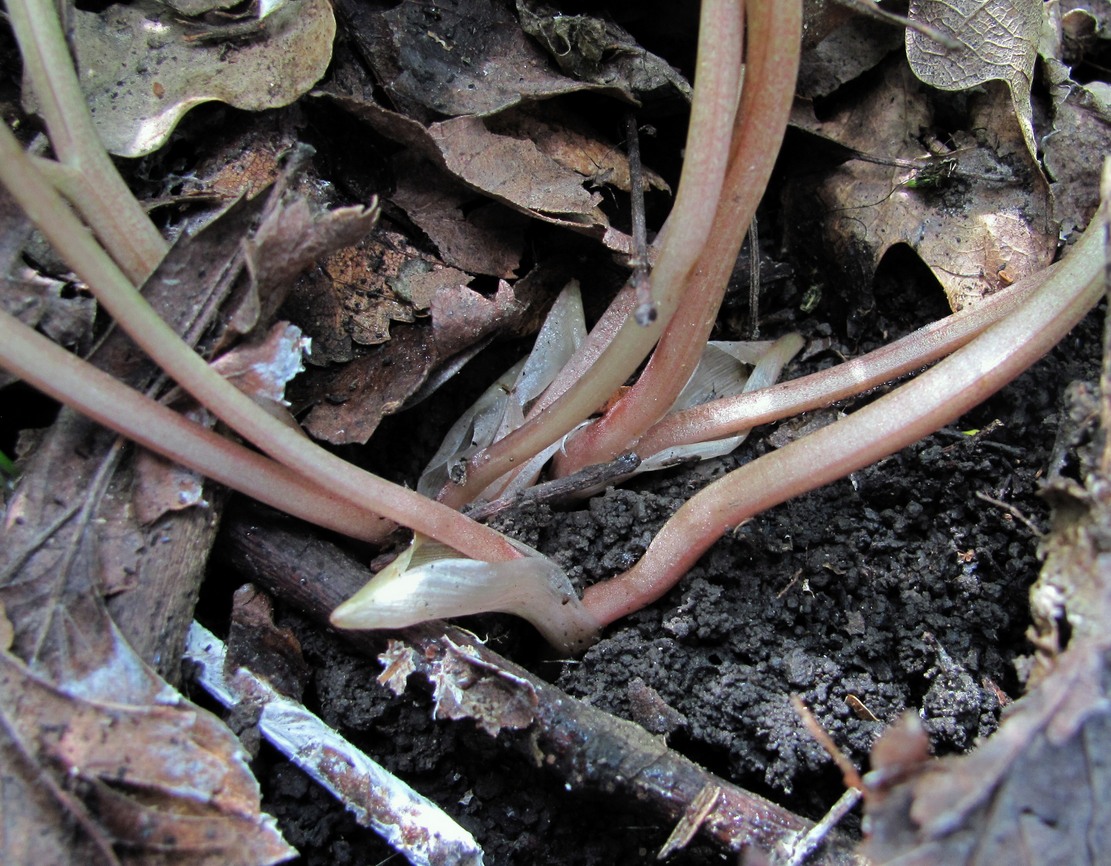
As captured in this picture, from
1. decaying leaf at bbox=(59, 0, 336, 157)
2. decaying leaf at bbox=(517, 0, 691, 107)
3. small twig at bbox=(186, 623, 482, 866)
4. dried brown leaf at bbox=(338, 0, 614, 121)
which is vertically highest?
decaying leaf at bbox=(517, 0, 691, 107)

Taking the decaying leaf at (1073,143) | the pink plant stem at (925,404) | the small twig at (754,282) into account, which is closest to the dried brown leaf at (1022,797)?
the pink plant stem at (925,404)

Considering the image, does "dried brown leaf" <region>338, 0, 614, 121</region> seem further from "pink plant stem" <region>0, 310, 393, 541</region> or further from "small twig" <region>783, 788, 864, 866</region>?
"small twig" <region>783, 788, 864, 866</region>

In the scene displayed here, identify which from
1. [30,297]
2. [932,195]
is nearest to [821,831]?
[932,195]

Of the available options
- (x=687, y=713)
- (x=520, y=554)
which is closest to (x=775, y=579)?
(x=687, y=713)

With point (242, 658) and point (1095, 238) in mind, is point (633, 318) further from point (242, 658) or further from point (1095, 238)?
Result: point (242, 658)

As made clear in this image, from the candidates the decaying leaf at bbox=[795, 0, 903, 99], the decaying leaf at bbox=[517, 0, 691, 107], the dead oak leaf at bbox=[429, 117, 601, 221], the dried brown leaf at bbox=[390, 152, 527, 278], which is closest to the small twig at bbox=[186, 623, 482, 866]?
the dried brown leaf at bbox=[390, 152, 527, 278]

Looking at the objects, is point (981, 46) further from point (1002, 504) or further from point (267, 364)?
point (267, 364)
